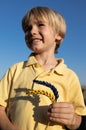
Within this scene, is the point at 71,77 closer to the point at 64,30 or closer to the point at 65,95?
the point at 65,95

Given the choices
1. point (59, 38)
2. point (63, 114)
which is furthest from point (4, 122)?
point (59, 38)

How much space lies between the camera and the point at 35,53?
263cm

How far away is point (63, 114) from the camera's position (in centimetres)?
213

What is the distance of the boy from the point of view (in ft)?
7.21

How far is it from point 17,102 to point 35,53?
534 millimetres

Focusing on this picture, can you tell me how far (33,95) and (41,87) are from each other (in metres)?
0.10

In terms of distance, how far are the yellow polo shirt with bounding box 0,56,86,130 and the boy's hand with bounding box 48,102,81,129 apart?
9 centimetres

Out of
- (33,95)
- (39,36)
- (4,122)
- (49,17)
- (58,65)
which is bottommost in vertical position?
(4,122)

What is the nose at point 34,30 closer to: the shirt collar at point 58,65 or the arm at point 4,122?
the shirt collar at point 58,65

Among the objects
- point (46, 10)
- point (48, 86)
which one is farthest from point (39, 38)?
point (48, 86)

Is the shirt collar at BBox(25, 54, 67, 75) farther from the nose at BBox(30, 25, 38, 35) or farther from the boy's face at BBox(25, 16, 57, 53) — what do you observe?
the nose at BBox(30, 25, 38, 35)

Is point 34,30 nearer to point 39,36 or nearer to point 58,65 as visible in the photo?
point 39,36

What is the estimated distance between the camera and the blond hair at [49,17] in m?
2.65

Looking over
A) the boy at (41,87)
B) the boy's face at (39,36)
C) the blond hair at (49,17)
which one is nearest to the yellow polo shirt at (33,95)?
the boy at (41,87)
